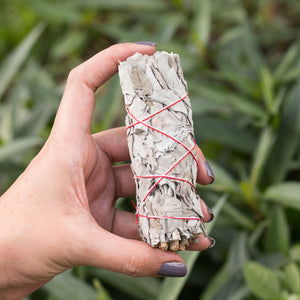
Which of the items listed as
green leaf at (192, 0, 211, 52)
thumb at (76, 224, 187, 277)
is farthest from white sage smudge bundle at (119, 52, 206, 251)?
green leaf at (192, 0, 211, 52)

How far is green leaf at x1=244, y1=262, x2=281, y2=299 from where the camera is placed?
971 mm

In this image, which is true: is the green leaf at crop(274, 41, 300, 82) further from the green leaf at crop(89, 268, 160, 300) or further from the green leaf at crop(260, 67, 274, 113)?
the green leaf at crop(89, 268, 160, 300)

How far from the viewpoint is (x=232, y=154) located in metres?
→ 1.70

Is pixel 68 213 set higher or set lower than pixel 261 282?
higher

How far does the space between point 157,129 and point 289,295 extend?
548mm

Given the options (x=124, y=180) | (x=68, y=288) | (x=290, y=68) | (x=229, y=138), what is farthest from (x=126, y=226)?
(x=290, y=68)

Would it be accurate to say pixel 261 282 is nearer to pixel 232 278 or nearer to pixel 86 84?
pixel 232 278

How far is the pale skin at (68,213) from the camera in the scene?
76cm

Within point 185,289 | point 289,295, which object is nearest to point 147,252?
point 289,295

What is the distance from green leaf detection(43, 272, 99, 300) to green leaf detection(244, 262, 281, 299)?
47cm

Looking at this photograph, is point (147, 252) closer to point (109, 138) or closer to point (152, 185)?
point (152, 185)

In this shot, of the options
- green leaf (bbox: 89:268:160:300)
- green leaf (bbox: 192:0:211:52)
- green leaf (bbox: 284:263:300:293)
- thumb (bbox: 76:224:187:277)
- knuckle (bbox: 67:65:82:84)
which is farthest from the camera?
green leaf (bbox: 192:0:211:52)

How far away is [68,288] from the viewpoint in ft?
3.83

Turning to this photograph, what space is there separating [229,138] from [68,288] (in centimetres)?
79
